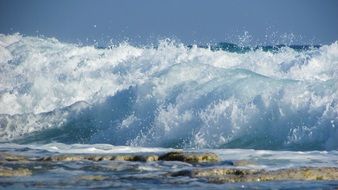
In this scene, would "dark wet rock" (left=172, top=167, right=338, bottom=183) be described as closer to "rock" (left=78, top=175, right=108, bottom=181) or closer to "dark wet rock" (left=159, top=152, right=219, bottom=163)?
"rock" (left=78, top=175, right=108, bottom=181)

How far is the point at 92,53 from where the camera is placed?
25391 mm

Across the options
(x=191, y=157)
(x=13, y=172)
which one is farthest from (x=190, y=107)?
(x=13, y=172)

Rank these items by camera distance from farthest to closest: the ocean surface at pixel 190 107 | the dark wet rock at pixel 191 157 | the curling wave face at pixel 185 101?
the curling wave face at pixel 185 101 < the ocean surface at pixel 190 107 < the dark wet rock at pixel 191 157

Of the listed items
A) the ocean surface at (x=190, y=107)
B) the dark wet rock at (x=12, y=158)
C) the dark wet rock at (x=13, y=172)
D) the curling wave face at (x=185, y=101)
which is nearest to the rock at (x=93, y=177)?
the ocean surface at (x=190, y=107)

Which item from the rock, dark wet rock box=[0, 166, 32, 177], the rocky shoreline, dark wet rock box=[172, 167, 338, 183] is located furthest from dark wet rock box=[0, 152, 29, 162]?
dark wet rock box=[172, 167, 338, 183]

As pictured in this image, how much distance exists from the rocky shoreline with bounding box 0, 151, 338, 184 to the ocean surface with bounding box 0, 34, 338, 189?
333 millimetres

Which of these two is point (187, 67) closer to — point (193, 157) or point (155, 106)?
point (155, 106)

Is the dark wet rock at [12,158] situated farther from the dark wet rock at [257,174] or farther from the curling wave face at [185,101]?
the curling wave face at [185,101]

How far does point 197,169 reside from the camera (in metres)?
7.36

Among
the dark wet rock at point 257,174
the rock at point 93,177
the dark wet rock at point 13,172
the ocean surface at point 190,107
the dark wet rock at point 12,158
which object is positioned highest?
the ocean surface at point 190,107

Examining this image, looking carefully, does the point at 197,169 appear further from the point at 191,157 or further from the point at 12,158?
the point at 12,158

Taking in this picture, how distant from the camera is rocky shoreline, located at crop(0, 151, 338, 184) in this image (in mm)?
6863

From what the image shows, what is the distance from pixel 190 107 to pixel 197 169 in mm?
6584

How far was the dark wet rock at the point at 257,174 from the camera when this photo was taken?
6.79 meters
